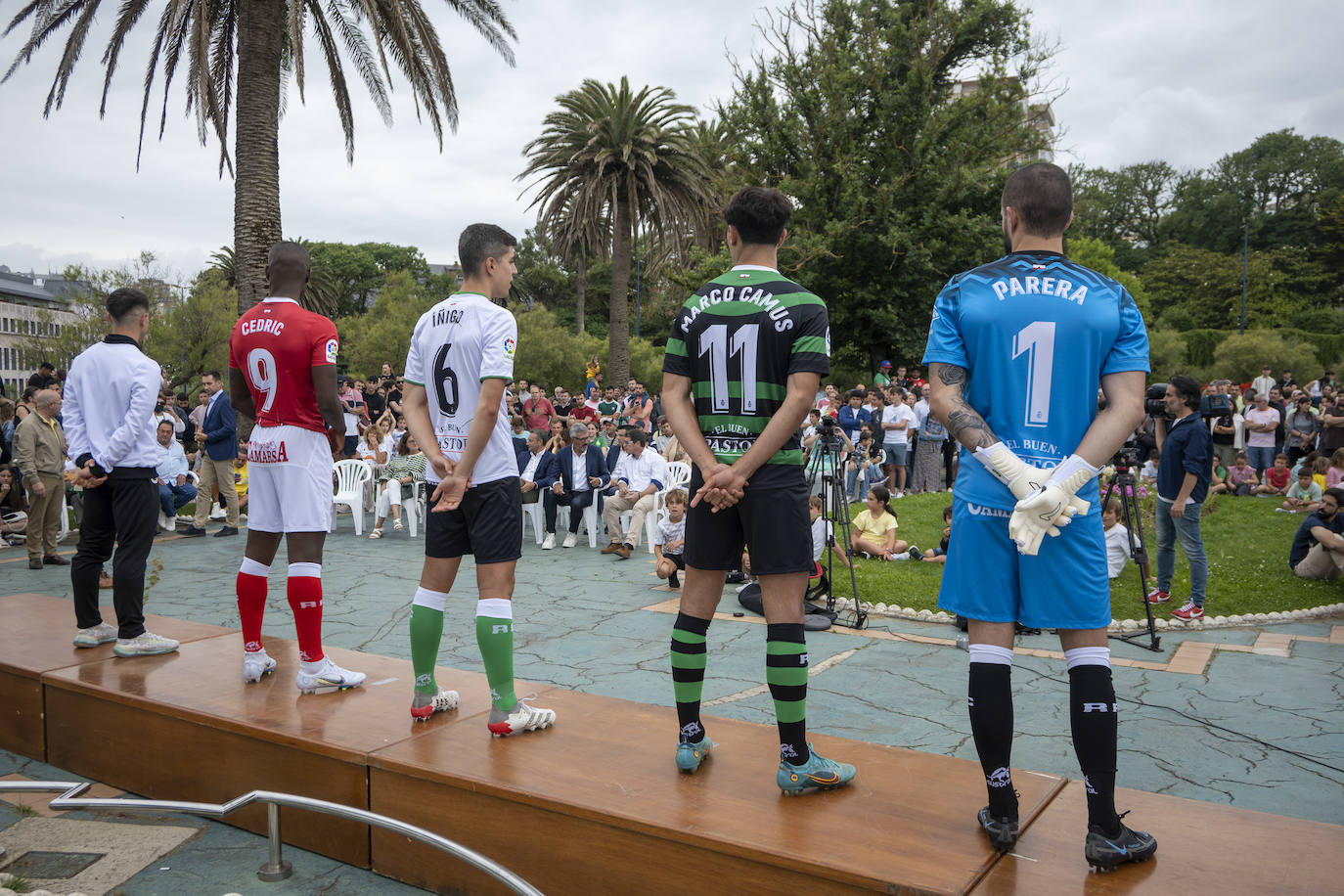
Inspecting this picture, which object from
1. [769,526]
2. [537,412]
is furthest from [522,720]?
[537,412]

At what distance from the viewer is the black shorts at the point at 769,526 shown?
2760mm

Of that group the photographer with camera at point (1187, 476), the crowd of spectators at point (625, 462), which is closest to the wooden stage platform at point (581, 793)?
the crowd of spectators at point (625, 462)

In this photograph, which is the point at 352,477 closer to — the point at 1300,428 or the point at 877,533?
the point at 877,533

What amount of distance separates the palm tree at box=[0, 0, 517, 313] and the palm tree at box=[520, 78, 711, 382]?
7.11 m

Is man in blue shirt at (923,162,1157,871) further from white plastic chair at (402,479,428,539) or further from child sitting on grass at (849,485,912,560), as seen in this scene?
white plastic chair at (402,479,428,539)

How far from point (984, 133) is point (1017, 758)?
65.7 feet

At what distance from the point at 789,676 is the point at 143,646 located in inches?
135

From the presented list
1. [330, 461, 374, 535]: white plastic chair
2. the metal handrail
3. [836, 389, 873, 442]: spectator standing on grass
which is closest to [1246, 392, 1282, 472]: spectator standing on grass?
[836, 389, 873, 442]: spectator standing on grass

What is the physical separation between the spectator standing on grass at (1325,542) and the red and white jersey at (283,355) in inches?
335

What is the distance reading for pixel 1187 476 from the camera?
6.79 metres

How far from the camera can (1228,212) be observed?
193 feet

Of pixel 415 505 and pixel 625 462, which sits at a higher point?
pixel 625 462

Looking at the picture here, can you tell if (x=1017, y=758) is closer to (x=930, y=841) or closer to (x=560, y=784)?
(x=930, y=841)

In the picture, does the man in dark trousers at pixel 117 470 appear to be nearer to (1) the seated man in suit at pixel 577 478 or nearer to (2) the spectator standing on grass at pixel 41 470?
(2) the spectator standing on grass at pixel 41 470
